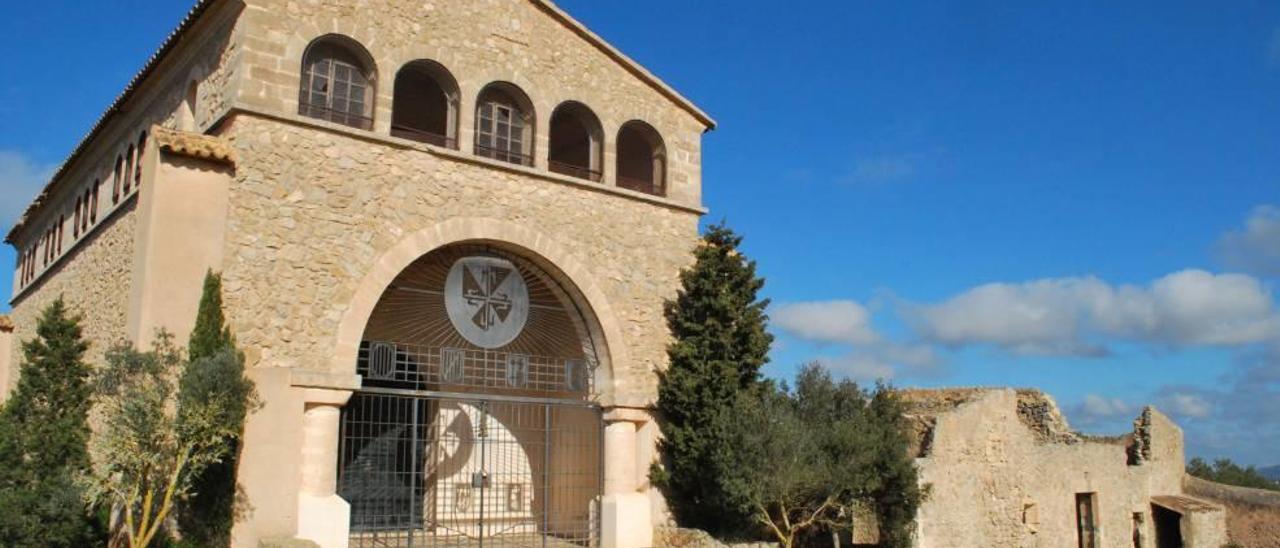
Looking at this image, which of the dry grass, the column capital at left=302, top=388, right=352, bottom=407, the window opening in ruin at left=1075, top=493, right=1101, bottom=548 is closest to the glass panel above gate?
the column capital at left=302, top=388, right=352, bottom=407

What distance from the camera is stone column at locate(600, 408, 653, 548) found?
16.9 metres

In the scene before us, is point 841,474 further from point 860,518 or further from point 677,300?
point 677,300

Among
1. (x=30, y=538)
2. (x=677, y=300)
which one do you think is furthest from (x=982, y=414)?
(x=30, y=538)

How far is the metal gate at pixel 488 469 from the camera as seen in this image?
17000 mm

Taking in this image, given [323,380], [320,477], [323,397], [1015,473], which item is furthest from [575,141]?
[1015,473]

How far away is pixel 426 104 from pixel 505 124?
120 inches

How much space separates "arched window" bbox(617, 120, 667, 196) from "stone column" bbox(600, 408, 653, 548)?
14.1ft

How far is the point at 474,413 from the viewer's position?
19391 mm

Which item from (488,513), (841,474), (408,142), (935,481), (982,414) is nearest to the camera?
(408,142)

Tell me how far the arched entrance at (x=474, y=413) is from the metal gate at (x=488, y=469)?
0.03 meters

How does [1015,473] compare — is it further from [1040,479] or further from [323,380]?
[323,380]

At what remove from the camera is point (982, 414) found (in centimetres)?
2092

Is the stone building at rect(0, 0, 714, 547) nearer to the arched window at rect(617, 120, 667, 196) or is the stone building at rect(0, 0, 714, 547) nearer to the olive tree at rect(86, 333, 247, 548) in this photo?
Result: the arched window at rect(617, 120, 667, 196)

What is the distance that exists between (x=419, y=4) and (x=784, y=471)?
30.6 ft
